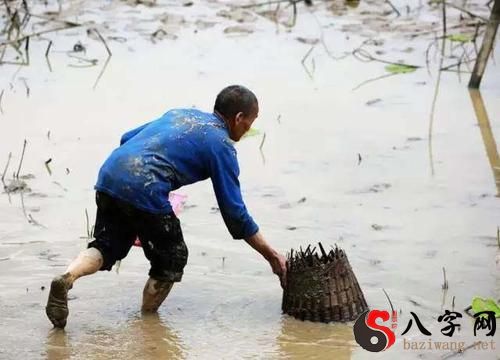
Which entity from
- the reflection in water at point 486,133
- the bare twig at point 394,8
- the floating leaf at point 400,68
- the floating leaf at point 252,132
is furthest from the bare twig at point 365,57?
the floating leaf at point 252,132

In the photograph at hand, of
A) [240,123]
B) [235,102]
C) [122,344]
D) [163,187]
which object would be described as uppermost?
[235,102]

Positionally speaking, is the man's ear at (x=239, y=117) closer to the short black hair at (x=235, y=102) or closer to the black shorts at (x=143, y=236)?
the short black hair at (x=235, y=102)

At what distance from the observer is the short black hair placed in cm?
468

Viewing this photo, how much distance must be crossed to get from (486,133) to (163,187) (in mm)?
3934

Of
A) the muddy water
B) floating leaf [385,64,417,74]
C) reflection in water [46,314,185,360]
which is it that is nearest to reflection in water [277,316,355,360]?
the muddy water

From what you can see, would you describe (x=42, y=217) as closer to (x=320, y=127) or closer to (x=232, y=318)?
(x=232, y=318)

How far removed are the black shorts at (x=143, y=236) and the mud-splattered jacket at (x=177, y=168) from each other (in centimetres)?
7

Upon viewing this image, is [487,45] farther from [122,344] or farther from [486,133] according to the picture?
[122,344]

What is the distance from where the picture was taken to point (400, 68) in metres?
9.34

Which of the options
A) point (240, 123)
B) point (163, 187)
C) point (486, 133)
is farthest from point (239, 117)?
point (486, 133)

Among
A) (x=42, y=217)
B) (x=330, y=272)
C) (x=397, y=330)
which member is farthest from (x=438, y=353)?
(x=42, y=217)

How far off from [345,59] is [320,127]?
2075 millimetres

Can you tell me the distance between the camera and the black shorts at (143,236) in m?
4.61

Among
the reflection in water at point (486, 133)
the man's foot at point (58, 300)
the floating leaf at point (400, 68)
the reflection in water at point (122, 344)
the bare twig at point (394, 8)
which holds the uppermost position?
the man's foot at point (58, 300)
